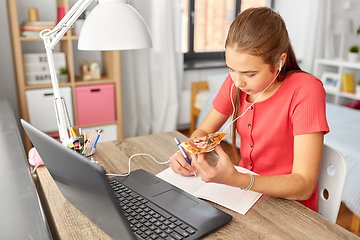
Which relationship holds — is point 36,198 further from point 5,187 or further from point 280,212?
point 280,212

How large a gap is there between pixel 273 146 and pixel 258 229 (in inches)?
19.2

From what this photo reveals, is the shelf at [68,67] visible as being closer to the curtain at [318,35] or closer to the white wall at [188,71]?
the white wall at [188,71]

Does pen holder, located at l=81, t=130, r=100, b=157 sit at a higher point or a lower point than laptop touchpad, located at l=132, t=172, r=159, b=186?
higher

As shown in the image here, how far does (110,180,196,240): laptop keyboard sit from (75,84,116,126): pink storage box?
1.88m

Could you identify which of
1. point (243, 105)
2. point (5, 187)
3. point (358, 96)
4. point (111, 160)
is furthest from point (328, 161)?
point (358, 96)

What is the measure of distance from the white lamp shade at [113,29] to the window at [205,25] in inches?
109

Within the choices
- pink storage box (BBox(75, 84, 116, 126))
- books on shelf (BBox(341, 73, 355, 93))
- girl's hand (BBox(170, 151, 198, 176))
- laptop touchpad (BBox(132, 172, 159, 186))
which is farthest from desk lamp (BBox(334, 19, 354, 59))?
laptop touchpad (BBox(132, 172, 159, 186))

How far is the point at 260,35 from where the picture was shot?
102 centimetres

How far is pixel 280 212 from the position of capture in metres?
0.88

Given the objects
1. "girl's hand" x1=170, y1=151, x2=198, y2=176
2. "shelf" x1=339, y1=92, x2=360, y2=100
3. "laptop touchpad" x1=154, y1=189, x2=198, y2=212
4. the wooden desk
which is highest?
"girl's hand" x1=170, y1=151, x2=198, y2=176

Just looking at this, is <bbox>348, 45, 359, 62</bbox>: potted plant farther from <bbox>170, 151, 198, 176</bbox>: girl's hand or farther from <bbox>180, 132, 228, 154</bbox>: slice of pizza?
<bbox>170, 151, 198, 176</bbox>: girl's hand

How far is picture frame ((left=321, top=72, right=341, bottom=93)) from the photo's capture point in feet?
12.7

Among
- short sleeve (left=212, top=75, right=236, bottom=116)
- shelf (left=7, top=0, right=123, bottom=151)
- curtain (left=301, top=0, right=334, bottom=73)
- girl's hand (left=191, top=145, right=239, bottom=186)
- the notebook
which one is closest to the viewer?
the notebook

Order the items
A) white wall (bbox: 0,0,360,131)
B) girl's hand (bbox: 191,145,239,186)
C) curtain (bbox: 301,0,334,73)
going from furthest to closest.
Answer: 1. curtain (bbox: 301,0,334,73)
2. white wall (bbox: 0,0,360,131)
3. girl's hand (bbox: 191,145,239,186)
